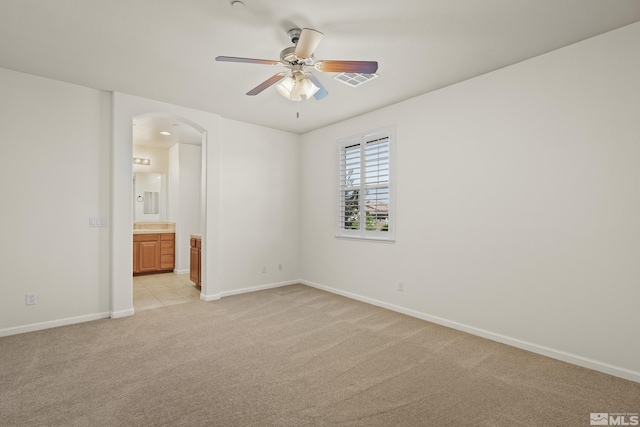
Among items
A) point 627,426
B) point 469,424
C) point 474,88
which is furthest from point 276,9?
point 627,426

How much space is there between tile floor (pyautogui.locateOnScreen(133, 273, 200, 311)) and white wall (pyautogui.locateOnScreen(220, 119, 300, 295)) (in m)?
0.71

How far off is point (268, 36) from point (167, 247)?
18.0 feet

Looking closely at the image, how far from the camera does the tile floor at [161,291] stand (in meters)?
4.51

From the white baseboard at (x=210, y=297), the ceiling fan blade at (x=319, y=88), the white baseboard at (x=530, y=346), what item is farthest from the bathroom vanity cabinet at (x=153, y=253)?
the ceiling fan blade at (x=319, y=88)

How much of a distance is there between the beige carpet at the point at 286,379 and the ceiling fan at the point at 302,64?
7.75 ft

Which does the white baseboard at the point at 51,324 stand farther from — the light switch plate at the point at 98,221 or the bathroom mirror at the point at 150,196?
the bathroom mirror at the point at 150,196

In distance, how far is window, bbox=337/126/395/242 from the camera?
428cm

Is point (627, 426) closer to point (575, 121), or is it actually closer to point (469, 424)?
point (469, 424)

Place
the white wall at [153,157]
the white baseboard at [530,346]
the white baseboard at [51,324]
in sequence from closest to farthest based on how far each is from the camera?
1. the white baseboard at [530,346]
2. the white baseboard at [51,324]
3. the white wall at [153,157]

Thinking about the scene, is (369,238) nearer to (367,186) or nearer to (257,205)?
(367,186)

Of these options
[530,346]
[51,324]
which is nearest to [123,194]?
[51,324]

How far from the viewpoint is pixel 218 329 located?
137 inches

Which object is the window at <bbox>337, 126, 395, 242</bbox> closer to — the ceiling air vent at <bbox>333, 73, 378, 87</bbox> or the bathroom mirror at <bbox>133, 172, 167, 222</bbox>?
the ceiling air vent at <bbox>333, 73, 378, 87</bbox>

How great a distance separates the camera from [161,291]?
5.17 metres
